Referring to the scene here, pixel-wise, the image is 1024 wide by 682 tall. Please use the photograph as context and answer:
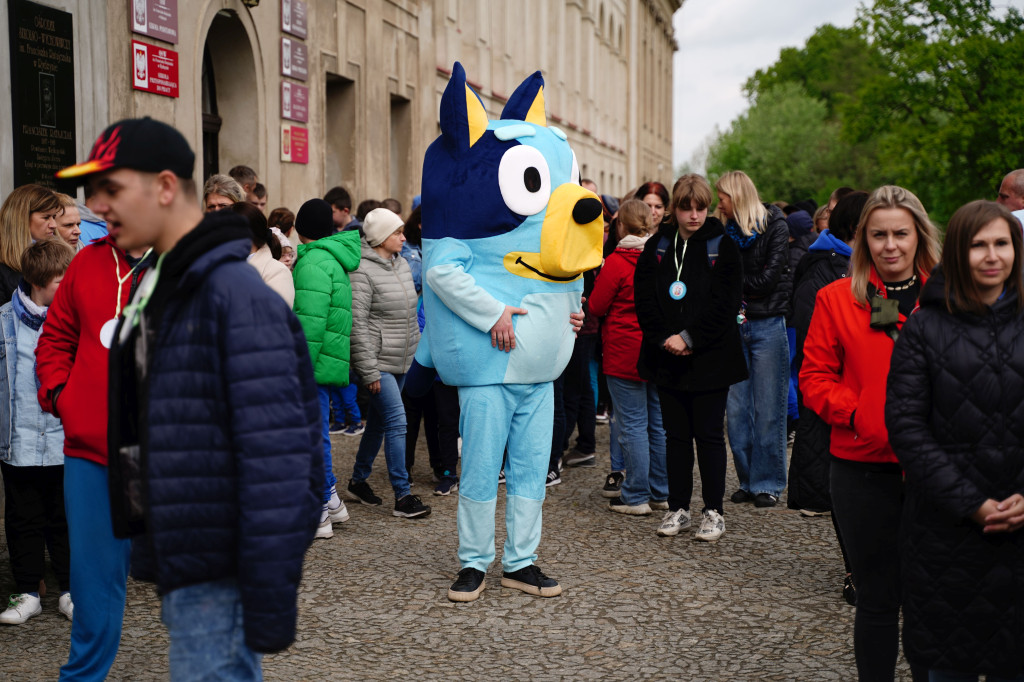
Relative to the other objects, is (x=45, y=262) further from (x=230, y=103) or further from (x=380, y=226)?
(x=230, y=103)

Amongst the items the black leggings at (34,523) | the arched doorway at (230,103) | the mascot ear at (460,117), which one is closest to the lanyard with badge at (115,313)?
the black leggings at (34,523)

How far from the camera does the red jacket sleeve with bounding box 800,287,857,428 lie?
14.1 ft

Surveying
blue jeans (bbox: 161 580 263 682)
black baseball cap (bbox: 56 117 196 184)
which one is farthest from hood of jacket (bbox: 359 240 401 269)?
blue jeans (bbox: 161 580 263 682)

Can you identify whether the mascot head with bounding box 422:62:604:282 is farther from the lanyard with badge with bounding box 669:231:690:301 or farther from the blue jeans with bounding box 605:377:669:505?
the blue jeans with bounding box 605:377:669:505

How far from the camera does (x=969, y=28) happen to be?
42156mm

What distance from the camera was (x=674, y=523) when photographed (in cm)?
704

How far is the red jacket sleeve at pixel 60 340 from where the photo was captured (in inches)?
162

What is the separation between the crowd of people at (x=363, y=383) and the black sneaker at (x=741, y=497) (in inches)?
21.6

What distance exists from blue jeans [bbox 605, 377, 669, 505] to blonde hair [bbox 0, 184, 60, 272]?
12.3 ft

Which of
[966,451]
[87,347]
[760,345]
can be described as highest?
[87,347]

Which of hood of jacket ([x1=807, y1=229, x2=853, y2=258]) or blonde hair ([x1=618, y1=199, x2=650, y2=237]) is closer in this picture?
hood of jacket ([x1=807, y1=229, x2=853, y2=258])

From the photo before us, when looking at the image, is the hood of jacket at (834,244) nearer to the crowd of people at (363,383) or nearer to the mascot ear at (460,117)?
the crowd of people at (363,383)

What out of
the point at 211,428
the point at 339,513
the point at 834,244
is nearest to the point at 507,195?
the point at 834,244

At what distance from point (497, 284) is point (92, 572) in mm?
2508
